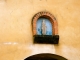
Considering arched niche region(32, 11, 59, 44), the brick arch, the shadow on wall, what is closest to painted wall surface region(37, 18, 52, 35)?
arched niche region(32, 11, 59, 44)

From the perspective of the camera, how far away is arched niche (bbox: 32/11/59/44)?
867cm

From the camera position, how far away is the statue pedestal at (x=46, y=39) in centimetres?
863

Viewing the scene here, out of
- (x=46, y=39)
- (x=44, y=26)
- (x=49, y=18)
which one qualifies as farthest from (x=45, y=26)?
(x=46, y=39)

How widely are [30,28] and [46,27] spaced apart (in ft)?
1.95

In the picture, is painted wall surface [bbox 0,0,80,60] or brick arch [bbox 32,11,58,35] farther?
brick arch [bbox 32,11,58,35]

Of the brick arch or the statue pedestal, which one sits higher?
the brick arch

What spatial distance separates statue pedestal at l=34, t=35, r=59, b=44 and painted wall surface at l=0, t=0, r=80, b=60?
0.39 ft

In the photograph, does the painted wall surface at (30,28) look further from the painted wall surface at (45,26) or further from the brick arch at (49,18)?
the painted wall surface at (45,26)

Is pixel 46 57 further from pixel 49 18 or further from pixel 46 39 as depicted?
pixel 49 18

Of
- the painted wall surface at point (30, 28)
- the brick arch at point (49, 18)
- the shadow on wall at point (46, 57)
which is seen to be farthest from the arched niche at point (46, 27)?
the shadow on wall at point (46, 57)

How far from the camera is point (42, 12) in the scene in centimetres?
892

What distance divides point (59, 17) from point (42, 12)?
2.01ft

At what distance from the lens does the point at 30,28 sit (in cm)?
873

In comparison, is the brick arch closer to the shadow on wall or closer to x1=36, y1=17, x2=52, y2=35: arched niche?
x1=36, y1=17, x2=52, y2=35: arched niche
